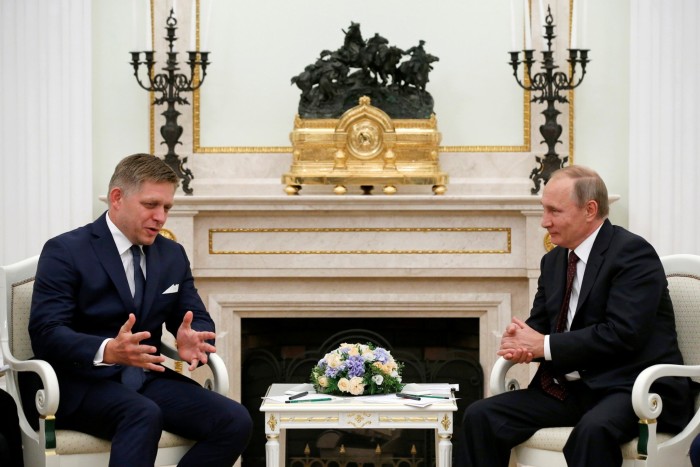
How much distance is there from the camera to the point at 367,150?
17.3 ft

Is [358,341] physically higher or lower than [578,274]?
lower

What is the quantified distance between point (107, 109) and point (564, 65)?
221cm

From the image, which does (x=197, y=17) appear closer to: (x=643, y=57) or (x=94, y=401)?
(x=643, y=57)

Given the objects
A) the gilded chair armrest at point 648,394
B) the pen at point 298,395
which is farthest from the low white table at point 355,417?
the gilded chair armrest at point 648,394

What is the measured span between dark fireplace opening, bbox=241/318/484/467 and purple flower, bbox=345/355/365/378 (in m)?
1.54

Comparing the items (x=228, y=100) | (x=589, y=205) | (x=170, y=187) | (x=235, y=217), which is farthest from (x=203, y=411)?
(x=228, y=100)

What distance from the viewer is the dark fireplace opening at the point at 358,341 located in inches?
219

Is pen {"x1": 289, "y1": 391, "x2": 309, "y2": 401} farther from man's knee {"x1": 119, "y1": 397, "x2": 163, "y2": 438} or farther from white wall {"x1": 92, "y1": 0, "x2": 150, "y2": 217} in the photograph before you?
white wall {"x1": 92, "y1": 0, "x2": 150, "y2": 217}

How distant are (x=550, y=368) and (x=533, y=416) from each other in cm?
18

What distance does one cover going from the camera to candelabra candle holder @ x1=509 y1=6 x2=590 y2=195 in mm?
5105

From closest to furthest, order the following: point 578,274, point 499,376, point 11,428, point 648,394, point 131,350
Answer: point 131,350, point 648,394, point 11,428, point 578,274, point 499,376

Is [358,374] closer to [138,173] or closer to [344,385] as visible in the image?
[344,385]

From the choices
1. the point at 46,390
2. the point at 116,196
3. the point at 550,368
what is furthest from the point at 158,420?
the point at 550,368

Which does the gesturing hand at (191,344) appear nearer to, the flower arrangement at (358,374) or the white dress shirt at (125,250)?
the white dress shirt at (125,250)
